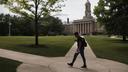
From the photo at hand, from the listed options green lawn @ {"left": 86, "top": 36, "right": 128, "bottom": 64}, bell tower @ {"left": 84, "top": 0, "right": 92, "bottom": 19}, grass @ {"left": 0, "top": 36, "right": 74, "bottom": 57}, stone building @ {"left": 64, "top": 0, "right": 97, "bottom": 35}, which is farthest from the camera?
bell tower @ {"left": 84, "top": 0, "right": 92, "bottom": 19}

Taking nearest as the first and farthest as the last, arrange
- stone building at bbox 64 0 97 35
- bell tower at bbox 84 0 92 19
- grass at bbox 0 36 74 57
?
grass at bbox 0 36 74 57, stone building at bbox 64 0 97 35, bell tower at bbox 84 0 92 19

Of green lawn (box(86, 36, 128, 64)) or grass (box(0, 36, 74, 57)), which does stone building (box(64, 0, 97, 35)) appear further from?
grass (box(0, 36, 74, 57))

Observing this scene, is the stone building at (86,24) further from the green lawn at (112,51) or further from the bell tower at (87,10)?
the green lawn at (112,51)

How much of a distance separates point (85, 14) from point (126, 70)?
155803 mm

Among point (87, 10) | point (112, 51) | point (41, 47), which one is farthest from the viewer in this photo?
point (87, 10)

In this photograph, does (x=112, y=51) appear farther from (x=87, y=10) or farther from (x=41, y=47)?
(x=87, y=10)

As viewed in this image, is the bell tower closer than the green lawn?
No

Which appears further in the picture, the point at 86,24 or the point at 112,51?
the point at 86,24

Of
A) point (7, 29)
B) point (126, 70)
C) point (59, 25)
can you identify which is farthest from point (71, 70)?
point (59, 25)

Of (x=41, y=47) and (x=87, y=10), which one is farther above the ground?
(x=87, y=10)

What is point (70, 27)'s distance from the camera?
18350 cm

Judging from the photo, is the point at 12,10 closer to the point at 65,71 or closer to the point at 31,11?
the point at 31,11

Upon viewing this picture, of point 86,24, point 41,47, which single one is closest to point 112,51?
point 41,47

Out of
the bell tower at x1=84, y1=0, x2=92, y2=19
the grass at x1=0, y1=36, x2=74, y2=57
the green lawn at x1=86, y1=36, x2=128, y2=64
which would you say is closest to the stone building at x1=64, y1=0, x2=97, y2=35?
the bell tower at x1=84, y1=0, x2=92, y2=19
